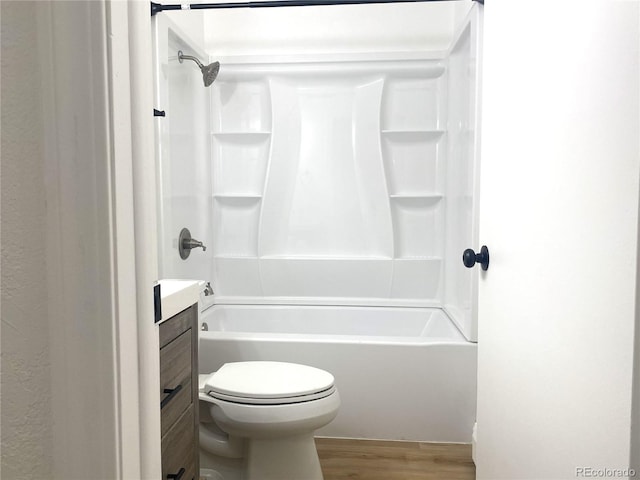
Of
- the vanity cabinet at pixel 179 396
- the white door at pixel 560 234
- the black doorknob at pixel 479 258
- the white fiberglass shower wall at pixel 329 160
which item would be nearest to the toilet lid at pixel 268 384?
the vanity cabinet at pixel 179 396

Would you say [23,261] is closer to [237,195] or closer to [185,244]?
[185,244]

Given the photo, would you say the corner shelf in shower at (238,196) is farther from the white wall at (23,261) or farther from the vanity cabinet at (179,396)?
the white wall at (23,261)

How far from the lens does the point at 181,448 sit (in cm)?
127

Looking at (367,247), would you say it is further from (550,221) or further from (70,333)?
(70,333)

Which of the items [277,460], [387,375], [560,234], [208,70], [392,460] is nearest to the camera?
[560,234]

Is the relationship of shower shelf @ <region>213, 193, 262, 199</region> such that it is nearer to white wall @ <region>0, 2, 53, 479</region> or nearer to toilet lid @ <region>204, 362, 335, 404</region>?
toilet lid @ <region>204, 362, 335, 404</region>

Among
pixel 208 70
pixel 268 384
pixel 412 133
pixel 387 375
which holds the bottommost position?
pixel 387 375

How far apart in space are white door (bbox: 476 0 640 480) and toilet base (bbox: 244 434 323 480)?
2.39ft

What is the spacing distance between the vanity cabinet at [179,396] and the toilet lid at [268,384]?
0.31m

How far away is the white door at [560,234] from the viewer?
654mm

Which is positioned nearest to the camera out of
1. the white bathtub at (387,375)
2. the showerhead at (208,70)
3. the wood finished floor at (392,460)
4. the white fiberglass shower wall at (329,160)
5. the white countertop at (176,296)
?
the white countertop at (176,296)

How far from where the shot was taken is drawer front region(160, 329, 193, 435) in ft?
3.71

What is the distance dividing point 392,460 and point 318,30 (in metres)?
2.39

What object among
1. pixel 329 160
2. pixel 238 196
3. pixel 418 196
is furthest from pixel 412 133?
pixel 238 196
